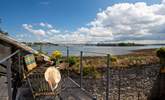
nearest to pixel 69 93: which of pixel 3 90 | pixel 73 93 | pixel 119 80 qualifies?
pixel 73 93

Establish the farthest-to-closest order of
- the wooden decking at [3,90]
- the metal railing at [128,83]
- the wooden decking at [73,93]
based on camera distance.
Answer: the metal railing at [128,83], the wooden decking at [3,90], the wooden decking at [73,93]

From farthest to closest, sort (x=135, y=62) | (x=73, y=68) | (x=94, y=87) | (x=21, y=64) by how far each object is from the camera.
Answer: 1. (x=135, y=62)
2. (x=73, y=68)
3. (x=94, y=87)
4. (x=21, y=64)

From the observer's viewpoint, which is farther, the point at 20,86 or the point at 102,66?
the point at 102,66

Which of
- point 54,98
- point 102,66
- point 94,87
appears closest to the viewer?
point 54,98

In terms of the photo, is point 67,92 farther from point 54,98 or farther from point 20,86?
point 20,86

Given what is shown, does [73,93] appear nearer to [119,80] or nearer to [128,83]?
[119,80]

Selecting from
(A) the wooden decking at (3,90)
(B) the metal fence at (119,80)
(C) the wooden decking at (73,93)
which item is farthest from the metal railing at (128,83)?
(A) the wooden decking at (3,90)

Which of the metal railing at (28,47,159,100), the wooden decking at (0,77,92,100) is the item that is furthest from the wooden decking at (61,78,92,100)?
the metal railing at (28,47,159,100)

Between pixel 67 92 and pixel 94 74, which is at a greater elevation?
pixel 67 92

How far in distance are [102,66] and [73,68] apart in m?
2.70

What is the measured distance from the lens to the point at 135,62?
1778cm

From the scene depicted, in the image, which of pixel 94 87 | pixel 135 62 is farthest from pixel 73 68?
pixel 135 62

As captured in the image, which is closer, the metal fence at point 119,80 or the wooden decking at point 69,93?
the wooden decking at point 69,93

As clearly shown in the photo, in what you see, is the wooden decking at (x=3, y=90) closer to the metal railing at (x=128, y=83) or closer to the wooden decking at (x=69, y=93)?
the wooden decking at (x=69, y=93)
